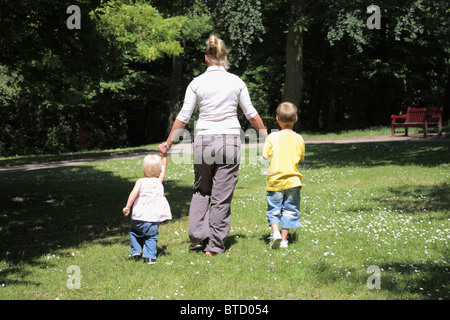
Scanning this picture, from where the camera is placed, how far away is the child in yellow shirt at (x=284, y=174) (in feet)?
20.2

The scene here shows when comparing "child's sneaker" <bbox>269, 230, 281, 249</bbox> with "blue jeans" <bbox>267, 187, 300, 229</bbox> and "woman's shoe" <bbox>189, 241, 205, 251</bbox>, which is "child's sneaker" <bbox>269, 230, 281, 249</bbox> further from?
"woman's shoe" <bbox>189, 241, 205, 251</bbox>

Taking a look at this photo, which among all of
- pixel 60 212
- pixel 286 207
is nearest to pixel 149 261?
pixel 286 207

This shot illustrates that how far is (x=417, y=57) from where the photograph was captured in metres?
30.9

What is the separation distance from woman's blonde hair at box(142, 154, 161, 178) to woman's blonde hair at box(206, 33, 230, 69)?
135 centimetres

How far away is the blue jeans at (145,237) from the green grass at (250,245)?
18 cm

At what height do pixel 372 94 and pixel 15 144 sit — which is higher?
pixel 372 94

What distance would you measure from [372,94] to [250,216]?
96.7 ft

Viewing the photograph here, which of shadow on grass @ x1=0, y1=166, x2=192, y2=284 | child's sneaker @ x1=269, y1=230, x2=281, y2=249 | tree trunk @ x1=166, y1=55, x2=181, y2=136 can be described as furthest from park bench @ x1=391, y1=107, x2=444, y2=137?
child's sneaker @ x1=269, y1=230, x2=281, y2=249

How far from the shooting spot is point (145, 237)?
573 cm

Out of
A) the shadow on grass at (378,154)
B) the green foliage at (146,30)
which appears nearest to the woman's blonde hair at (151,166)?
Result: the shadow on grass at (378,154)

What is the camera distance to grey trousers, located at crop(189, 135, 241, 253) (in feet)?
18.9

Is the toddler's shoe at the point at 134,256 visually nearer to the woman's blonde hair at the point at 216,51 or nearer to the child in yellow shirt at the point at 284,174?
the child in yellow shirt at the point at 284,174
